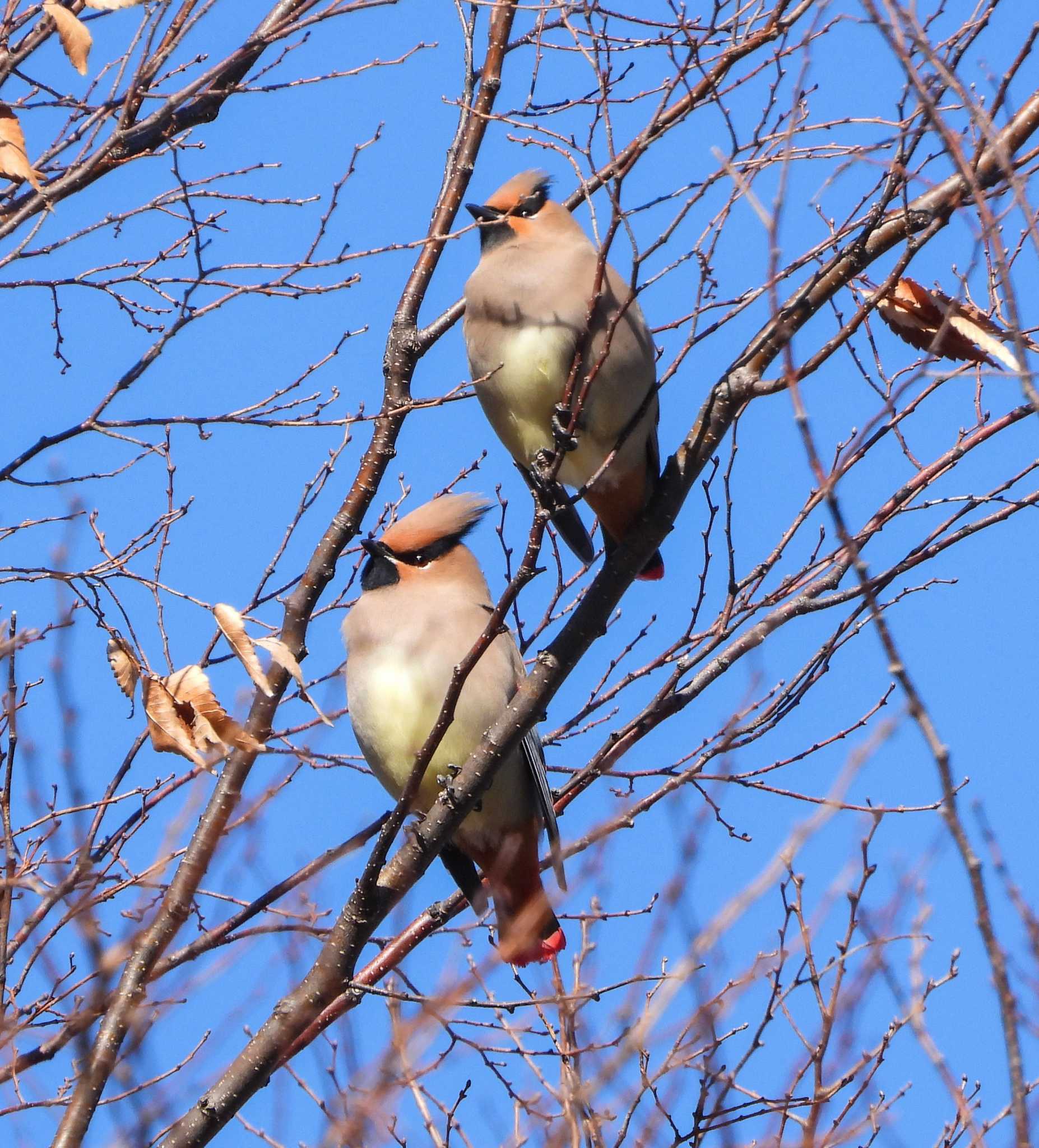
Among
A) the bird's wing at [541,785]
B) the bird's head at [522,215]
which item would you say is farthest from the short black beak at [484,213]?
the bird's wing at [541,785]

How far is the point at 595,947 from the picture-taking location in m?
4.69

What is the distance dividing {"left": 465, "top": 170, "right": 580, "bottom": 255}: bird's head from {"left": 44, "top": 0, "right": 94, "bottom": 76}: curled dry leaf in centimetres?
148

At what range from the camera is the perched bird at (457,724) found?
4.53 meters

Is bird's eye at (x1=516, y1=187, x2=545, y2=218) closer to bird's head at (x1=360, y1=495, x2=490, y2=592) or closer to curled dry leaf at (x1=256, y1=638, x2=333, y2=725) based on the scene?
bird's head at (x1=360, y1=495, x2=490, y2=592)

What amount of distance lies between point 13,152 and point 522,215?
1837 millimetres

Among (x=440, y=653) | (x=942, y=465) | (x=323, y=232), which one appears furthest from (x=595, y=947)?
(x=323, y=232)

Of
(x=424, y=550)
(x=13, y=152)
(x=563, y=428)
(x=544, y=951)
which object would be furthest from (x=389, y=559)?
(x=13, y=152)

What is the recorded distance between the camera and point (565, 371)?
4.32m

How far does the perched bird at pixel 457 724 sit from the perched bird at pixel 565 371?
53 centimetres

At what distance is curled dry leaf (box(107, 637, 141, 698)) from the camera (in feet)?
10.9

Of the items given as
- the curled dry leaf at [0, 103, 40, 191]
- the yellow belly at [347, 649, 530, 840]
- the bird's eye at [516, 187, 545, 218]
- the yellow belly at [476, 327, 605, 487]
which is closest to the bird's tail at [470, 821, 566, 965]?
the yellow belly at [347, 649, 530, 840]

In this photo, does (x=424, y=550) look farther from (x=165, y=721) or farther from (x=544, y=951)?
(x=165, y=721)

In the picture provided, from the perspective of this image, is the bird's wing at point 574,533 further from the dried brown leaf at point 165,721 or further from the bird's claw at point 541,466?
the dried brown leaf at point 165,721

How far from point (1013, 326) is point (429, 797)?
289cm
